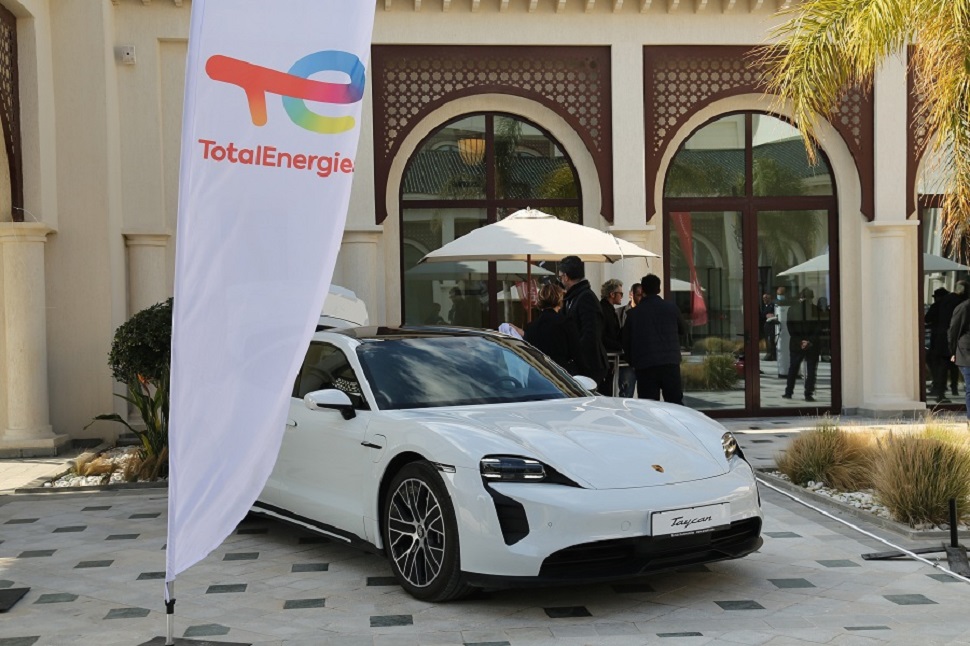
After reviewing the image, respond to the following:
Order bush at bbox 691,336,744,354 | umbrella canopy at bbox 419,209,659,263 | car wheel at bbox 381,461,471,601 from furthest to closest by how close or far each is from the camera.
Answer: bush at bbox 691,336,744,354
umbrella canopy at bbox 419,209,659,263
car wheel at bbox 381,461,471,601

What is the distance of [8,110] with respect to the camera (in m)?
12.8

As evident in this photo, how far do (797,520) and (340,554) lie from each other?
3.30 meters

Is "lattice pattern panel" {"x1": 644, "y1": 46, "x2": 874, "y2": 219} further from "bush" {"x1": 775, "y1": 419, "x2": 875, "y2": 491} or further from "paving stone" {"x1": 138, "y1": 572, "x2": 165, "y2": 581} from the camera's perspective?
"paving stone" {"x1": 138, "y1": 572, "x2": 165, "y2": 581}

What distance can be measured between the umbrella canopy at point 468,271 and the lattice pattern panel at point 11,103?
4953 millimetres

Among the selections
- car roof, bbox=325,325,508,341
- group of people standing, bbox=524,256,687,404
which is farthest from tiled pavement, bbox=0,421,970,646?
group of people standing, bbox=524,256,687,404

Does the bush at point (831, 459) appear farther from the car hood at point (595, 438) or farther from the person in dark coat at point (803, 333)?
the person in dark coat at point (803, 333)

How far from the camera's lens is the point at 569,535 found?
18.6 feet

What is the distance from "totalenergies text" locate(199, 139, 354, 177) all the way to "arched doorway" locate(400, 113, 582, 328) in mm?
10370

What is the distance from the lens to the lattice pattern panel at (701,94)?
15570 millimetres

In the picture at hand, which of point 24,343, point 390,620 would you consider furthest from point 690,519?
point 24,343

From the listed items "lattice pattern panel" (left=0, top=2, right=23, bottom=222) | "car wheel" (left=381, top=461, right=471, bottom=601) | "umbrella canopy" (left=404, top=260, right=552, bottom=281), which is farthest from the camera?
"umbrella canopy" (left=404, top=260, right=552, bottom=281)

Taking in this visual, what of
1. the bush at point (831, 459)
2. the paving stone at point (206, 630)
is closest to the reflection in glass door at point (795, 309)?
the bush at point (831, 459)

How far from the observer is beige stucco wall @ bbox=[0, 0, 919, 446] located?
45.2 ft

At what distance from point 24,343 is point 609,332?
6539 millimetres
